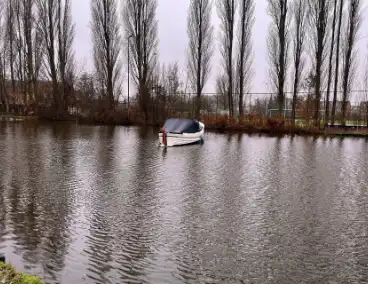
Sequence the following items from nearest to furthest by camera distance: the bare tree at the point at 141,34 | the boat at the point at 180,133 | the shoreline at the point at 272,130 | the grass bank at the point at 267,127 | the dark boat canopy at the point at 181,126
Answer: the boat at the point at 180,133 → the dark boat canopy at the point at 181,126 → the shoreline at the point at 272,130 → the grass bank at the point at 267,127 → the bare tree at the point at 141,34

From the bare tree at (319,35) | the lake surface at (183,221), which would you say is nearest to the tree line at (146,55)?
the bare tree at (319,35)

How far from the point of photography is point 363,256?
5660mm

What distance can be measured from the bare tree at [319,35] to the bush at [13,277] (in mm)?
29246

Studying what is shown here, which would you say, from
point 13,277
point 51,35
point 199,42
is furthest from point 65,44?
point 13,277

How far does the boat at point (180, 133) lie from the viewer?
19.8 metres

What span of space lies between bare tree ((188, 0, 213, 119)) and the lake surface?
907 inches

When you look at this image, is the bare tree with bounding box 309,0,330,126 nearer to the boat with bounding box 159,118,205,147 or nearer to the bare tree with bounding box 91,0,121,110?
the boat with bounding box 159,118,205,147

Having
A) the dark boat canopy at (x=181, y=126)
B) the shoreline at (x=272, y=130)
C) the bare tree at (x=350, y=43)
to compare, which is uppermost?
the bare tree at (x=350, y=43)

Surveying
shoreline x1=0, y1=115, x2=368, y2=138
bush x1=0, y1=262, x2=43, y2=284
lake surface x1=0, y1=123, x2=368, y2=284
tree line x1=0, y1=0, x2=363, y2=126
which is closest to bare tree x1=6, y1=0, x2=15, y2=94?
tree line x1=0, y1=0, x2=363, y2=126

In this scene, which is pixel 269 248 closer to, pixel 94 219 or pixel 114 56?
pixel 94 219

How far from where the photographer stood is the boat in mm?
19750

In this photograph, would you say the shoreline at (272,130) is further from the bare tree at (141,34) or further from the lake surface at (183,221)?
the lake surface at (183,221)

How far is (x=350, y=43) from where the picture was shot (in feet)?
104

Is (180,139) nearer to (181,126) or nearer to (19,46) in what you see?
(181,126)
